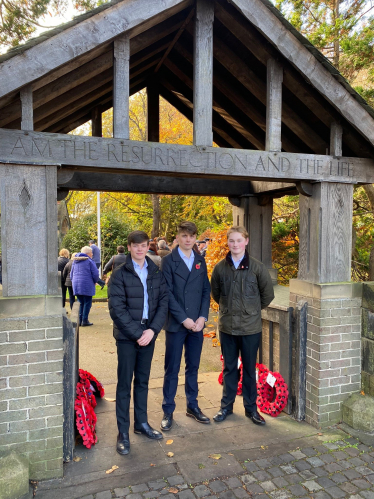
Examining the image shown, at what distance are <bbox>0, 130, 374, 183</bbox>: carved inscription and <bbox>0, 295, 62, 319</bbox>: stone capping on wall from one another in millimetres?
1138

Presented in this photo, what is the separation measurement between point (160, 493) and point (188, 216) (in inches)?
713

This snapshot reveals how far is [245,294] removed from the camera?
165 inches

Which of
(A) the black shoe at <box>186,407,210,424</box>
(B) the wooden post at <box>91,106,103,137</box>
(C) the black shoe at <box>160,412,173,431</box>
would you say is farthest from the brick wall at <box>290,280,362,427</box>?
(B) the wooden post at <box>91,106,103,137</box>

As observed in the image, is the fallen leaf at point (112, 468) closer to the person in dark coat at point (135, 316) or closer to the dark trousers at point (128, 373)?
the person in dark coat at point (135, 316)

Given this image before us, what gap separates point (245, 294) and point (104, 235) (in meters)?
16.1

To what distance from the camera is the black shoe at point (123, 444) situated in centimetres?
372

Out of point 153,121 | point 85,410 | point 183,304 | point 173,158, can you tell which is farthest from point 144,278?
point 153,121

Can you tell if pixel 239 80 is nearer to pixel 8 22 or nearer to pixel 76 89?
pixel 76 89

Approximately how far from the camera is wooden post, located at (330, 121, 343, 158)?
429 centimetres

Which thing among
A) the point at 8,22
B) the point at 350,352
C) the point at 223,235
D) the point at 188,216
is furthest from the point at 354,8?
the point at 188,216

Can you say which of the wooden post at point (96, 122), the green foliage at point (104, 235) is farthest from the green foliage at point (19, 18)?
the green foliage at point (104, 235)

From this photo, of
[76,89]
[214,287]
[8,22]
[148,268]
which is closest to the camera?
[148,268]

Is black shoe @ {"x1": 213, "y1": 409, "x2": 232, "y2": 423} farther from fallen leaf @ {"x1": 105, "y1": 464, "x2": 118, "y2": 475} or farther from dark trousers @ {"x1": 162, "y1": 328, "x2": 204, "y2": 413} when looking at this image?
fallen leaf @ {"x1": 105, "y1": 464, "x2": 118, "y2": 475}

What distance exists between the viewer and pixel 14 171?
11.0ft
